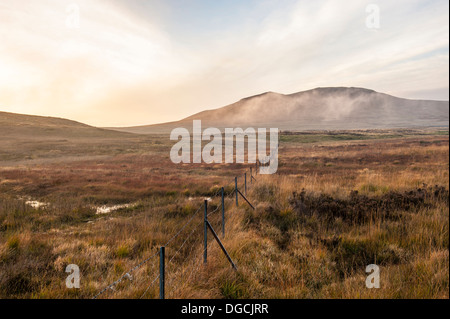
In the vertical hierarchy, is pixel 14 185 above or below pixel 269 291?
above

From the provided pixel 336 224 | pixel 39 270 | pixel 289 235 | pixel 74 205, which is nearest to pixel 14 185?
pixel 74 205

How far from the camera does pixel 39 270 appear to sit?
498cm

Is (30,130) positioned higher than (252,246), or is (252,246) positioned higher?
(30,130)

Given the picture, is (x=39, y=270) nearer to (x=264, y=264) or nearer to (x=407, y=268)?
(x=264, y=264)

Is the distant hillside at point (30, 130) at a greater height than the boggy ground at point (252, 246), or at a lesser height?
greater

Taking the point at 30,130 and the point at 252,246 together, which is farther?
the point at 30,130

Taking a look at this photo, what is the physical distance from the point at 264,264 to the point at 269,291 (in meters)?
0.88

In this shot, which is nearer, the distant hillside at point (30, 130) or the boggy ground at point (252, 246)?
the boggy ground at point (252, 246)

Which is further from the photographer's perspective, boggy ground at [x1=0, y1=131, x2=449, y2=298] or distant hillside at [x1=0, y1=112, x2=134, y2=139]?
distant hillside at [x1=0, y1=112, x2=134, y2=139]

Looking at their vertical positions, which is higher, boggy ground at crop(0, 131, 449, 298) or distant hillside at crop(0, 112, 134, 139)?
distant hillside at crop(0, 112, 134, 139)
